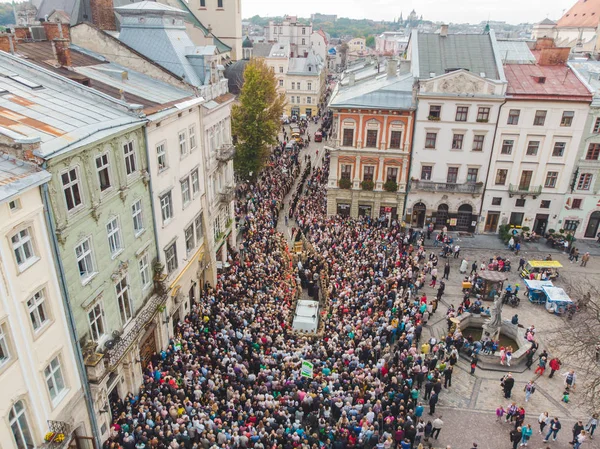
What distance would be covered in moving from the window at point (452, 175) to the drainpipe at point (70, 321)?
34.1m

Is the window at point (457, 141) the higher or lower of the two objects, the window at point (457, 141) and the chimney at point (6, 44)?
the lower

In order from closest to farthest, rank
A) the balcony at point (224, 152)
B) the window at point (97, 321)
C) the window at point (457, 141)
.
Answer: the window at point (97, 321) < the balcony at point (224, 152) < the window at point (457, 141)

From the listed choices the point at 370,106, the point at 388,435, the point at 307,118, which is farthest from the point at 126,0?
the point at 388,435

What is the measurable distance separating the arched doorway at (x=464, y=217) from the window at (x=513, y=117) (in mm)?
7998

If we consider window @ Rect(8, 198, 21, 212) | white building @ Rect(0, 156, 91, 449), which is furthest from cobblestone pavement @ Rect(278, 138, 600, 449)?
window @ Rect(8, 198, 21, 212)

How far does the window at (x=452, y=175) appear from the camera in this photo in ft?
136

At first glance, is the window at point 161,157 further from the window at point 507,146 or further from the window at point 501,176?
the window at point 501,176

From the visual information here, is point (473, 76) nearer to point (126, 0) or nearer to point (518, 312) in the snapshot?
point (518, 312)

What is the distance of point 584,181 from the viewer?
40.4 meters

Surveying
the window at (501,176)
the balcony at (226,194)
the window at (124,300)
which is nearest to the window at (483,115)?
the window at (501,176)

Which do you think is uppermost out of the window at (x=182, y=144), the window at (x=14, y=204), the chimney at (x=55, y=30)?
the chimney at (x=55, y=30)

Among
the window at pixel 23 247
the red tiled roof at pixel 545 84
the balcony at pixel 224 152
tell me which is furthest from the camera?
the red tiled roof at pixel 545 84

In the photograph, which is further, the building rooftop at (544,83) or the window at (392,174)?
the window at (392,174)

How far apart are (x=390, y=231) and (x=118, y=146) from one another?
2785 centimetres
